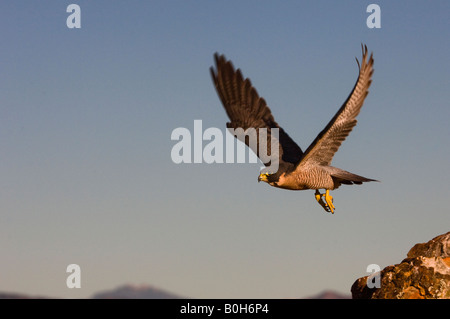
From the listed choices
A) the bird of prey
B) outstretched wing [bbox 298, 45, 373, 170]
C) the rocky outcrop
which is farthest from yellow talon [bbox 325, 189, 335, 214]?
the rocky outcrop

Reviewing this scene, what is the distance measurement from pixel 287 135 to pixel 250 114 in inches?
46.5

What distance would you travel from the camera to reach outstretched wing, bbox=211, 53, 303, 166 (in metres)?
14.6

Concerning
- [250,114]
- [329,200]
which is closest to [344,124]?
[329,200]

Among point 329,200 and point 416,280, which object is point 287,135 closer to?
point 329,200

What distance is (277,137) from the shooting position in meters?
15.1

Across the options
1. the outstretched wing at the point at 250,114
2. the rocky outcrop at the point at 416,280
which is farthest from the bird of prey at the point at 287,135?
the rocky outcrop at the point at 416,280

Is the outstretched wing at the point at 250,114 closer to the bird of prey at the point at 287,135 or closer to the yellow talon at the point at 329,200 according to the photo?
the bird of prey at the point at 287,135

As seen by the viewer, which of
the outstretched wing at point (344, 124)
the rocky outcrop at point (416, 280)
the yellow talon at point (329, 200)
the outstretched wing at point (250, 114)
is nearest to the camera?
the rocky outcrop at point (416, 280)

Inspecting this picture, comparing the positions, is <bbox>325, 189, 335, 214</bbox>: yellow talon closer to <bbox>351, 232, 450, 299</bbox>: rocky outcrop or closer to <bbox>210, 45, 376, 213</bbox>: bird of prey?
<bbox>210, 45, 376, 213</bbox>: bird of prey

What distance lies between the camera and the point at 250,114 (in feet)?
49.2

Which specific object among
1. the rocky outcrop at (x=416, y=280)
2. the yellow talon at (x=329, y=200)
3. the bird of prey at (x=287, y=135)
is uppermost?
the bird of prey at (x=287, y=135)

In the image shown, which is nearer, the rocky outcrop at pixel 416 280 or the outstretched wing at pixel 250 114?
the rocky outcrop at pixel 416 280

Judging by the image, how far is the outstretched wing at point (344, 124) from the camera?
13.1 meters

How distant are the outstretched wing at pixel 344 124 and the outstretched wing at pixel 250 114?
1.16m
